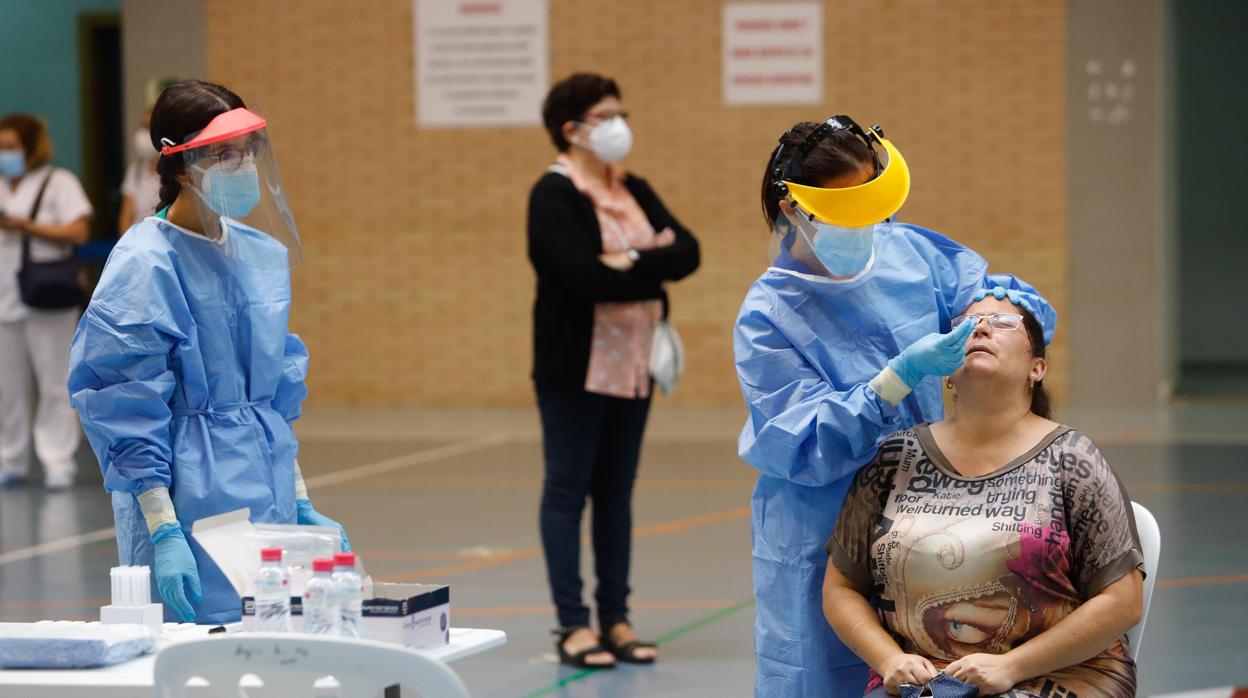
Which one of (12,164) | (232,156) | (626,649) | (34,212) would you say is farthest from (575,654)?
(12,164)

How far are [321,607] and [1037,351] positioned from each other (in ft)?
4.84

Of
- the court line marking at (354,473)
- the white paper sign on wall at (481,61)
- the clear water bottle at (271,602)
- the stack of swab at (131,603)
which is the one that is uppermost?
the white paper sign on wall at (481,61)

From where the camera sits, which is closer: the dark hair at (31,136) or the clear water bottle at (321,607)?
the clear water bottle at (321,607)

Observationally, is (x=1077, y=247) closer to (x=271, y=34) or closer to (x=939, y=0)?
(x=939, y=0)

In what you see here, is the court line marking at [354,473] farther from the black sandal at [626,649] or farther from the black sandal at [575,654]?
the black sandal at [626,649]

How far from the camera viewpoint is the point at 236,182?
3.25 meters

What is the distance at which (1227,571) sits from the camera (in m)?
6.32

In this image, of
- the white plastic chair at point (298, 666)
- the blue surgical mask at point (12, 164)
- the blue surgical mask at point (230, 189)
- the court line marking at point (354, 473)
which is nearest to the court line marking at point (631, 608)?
the court line marking at point (354, 473)

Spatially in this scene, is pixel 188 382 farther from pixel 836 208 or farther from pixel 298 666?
pixel 836 208

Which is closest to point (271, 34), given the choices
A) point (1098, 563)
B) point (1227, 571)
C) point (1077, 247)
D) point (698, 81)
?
point (698, 81)

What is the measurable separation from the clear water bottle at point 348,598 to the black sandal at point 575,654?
2573 mm

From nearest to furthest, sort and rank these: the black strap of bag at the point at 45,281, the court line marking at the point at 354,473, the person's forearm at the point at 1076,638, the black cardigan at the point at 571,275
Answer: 1. the person's forearm at the point at 1076,638
2. the black cardigan at the point at 571,275
3. the court line marking at the point at 354,473
4. the black strap of bag at the point at 45,281

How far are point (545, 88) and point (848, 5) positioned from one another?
2.37 metres

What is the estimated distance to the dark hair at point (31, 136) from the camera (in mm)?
8773
